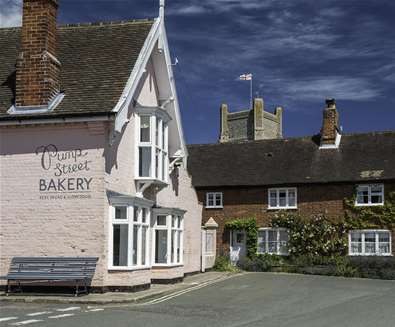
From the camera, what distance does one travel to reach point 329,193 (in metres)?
A: 35.0

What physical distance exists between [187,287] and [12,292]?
6094 mm

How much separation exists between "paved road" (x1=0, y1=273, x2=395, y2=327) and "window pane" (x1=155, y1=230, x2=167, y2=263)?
282 centimetres

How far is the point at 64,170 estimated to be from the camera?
1911 cm

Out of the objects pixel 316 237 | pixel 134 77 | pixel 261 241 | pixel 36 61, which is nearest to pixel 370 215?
pixel 316 237

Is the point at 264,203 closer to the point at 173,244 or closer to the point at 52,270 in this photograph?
the point at 173,244

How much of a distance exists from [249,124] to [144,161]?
48175mm

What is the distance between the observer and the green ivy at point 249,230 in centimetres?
3584

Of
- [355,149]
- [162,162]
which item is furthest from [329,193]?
[162,162]

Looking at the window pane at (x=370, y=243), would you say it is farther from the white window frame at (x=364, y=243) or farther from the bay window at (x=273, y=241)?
the bay window at (x=273, y=241)

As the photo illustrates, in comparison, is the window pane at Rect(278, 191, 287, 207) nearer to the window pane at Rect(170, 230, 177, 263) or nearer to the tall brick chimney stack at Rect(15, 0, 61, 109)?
the window pane at Rect(170, 230, 177, 263)

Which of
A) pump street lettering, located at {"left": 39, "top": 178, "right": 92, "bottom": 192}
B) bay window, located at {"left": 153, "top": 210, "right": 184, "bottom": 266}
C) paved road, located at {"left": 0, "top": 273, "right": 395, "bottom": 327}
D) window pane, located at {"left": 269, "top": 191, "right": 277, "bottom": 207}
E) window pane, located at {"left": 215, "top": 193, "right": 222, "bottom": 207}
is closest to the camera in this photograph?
paved road, located at {"left": 0, "top": 273, "right": 395, "bottom": 327}

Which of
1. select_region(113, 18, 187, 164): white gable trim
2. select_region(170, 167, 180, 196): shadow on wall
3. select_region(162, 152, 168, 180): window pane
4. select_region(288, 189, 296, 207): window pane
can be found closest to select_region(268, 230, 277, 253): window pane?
select_region(288, 189, 296, 207): window pane

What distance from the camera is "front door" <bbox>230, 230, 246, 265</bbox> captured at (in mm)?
36500

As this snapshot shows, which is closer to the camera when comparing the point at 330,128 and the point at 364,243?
the point at 364,243
